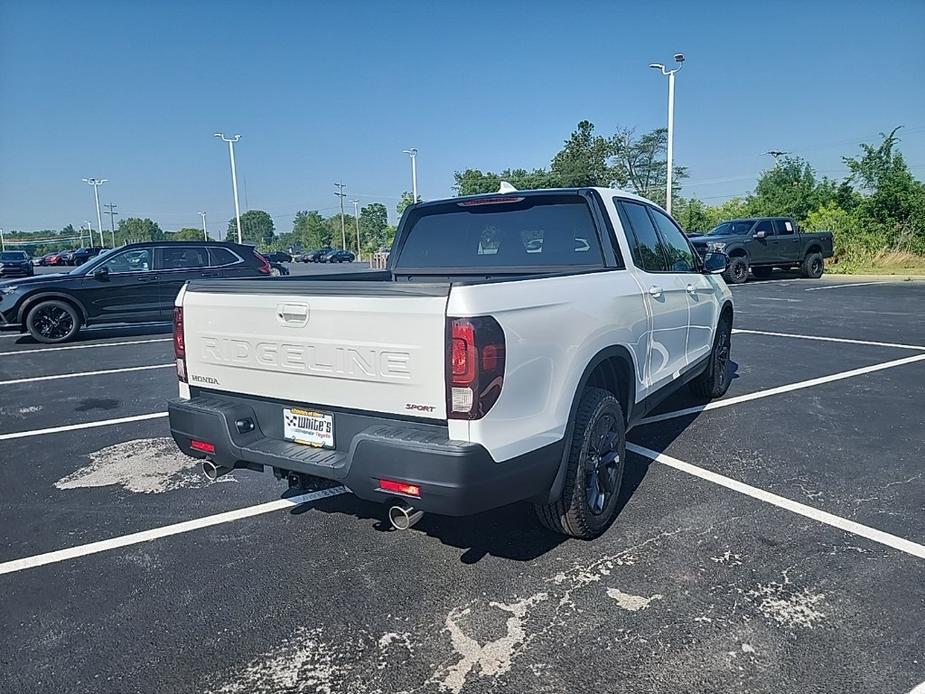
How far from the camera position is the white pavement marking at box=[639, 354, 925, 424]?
19.1ft

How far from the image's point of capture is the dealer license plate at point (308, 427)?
3018 millimetres

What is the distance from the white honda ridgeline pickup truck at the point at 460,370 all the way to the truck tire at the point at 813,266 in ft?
66.5

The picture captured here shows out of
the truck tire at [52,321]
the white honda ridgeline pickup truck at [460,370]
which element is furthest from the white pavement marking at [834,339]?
the truck tire at [52,321]

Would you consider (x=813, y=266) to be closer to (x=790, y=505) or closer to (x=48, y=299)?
(x=790, y=505)

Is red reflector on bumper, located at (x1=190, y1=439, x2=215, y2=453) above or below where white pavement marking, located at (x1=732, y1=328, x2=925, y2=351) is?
above

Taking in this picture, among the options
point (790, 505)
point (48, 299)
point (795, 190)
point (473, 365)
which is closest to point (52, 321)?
point (48, 299)

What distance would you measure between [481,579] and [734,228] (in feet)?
66.3

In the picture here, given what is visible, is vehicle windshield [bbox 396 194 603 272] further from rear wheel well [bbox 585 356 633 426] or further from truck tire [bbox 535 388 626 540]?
truck tire [bbox 535 388 626 540]

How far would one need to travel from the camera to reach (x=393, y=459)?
8.66ft

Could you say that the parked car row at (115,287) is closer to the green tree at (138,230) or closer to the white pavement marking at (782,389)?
the white pavement marking at (782,389)

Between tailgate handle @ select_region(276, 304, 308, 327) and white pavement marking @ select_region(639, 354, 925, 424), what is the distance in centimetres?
302

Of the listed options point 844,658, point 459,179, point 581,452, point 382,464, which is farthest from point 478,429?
point 459,179

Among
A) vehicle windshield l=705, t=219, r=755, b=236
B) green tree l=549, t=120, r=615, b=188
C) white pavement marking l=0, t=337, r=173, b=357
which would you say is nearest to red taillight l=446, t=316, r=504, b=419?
white pavement marking l=0, t=337, r=173, b=357

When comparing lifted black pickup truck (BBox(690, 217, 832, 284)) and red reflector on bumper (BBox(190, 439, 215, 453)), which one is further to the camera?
lifted black pickup truck (BBox(690, 217, 832, 284))
